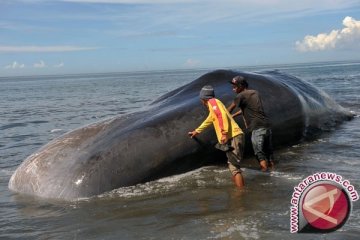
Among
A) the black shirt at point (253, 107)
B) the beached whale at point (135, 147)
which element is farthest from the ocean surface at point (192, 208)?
the black shirt at point (253, 107)

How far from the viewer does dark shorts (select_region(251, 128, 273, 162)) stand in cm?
864

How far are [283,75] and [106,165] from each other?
6095 millimetres

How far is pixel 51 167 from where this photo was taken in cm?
841

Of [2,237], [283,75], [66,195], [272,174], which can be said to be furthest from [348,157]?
[2,237]

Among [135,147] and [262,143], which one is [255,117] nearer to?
[262,143]

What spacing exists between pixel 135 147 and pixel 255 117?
2.19 m

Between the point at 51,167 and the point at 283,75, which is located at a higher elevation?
the point at 283,75

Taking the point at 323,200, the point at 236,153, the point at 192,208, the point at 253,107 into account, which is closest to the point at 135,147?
the point at 236,153

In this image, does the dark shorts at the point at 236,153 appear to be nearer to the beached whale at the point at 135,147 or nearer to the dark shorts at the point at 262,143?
the dark shorts at the point at 262,143

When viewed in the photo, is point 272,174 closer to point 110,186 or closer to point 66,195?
point 110,186

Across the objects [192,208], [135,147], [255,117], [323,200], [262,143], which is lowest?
[192,208]

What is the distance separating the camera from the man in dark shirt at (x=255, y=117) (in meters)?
8.62

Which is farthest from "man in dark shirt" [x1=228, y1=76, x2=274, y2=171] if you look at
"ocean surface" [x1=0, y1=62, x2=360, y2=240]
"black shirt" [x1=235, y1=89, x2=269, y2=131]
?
"ocean surface" [x1=0, y1=62, x2=360, y2=240]

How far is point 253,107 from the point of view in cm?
Result: 865
